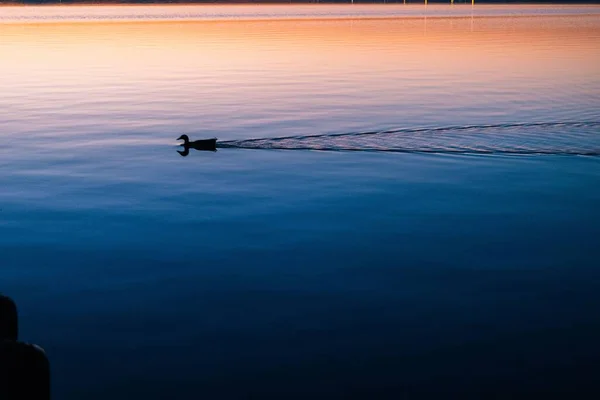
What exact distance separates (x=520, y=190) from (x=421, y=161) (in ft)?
13.4

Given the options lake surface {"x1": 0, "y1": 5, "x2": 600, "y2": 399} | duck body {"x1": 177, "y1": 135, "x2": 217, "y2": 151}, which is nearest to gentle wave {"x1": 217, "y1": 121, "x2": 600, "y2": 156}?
lake surface {"x1": 0, "y1": 5, "x2": 600, "y2": 399}

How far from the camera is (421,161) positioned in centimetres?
2242

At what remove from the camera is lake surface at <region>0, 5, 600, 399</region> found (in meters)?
9.78

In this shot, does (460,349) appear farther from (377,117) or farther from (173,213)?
(377,117)

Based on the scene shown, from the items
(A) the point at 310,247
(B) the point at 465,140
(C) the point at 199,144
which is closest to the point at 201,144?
(C) the point at 199,144

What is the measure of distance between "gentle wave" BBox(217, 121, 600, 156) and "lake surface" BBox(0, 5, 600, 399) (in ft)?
0.35

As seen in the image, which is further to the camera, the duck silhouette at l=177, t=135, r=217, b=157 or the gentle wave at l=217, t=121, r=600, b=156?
the duck silhouette at l=177, t=135, r=217, b=157

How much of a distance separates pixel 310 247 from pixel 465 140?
12309 millimetres

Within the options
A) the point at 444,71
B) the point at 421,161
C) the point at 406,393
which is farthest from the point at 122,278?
the point at 444,71

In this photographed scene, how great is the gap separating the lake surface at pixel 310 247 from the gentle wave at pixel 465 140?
0.35 feet

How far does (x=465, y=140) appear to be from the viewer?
25.4 meters

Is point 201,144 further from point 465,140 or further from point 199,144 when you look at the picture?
point 465,140

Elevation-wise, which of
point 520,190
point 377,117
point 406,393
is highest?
point 377,117

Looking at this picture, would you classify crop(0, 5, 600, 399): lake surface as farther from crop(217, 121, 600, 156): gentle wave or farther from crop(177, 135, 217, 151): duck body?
crop(177, 135, 217, 151): duck body
